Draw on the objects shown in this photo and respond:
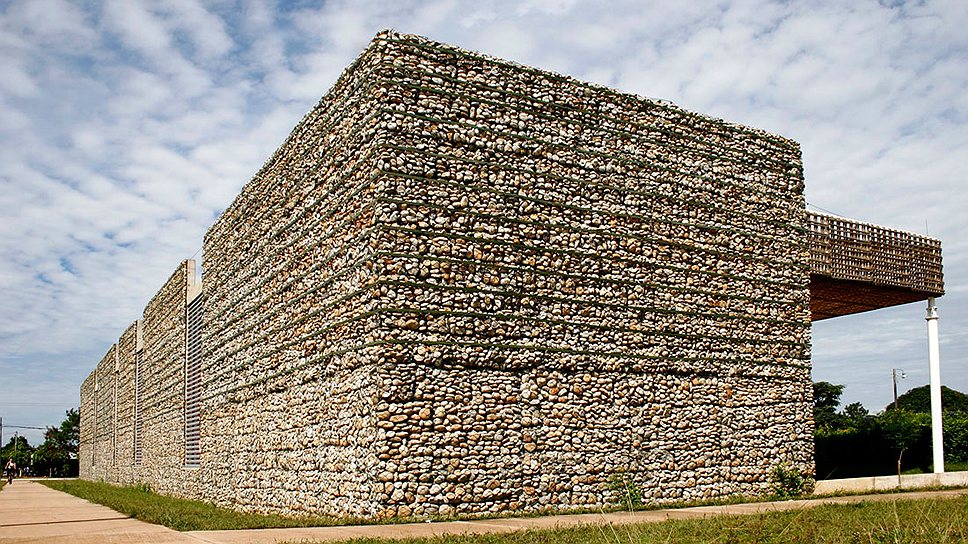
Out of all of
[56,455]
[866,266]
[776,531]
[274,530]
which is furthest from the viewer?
[56,455]

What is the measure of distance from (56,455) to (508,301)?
3126 inches

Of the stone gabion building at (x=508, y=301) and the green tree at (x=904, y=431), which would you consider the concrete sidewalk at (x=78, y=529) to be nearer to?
the stone gabion building at (x=508, y=301)

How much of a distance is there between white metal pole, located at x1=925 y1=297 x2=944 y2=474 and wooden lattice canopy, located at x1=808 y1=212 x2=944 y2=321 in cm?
60

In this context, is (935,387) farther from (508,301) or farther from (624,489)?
(508,301)

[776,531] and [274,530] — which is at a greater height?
[776,531]

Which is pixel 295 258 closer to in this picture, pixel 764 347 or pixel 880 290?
pixel 764 347

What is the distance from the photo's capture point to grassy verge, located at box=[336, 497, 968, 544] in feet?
24.0

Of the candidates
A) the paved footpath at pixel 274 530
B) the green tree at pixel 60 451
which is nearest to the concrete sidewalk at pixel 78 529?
the paved footpath at pixel 274 530

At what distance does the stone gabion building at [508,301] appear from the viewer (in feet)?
41.2

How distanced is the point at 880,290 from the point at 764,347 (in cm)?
578

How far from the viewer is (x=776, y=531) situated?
8.22m

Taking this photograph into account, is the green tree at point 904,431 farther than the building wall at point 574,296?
Yes

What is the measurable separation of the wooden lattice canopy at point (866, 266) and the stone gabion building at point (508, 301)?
131 centimetres

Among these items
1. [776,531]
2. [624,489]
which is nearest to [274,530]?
[776,531]
